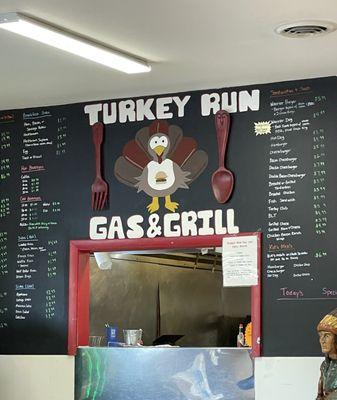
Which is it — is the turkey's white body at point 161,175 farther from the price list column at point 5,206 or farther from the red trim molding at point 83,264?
the price list column at point 5,206

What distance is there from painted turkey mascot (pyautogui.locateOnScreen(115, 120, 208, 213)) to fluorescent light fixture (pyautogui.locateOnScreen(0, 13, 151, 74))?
2.39ft

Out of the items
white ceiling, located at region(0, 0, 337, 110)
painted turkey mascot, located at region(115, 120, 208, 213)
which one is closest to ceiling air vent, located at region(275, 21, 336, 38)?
white ceiling, located at region(0, 0, 337, 110)

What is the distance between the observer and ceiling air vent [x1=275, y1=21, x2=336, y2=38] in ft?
15.3

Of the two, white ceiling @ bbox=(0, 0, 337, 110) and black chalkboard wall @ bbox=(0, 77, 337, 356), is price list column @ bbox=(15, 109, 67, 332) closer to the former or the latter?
black chalkboard wall @ bbox=(0, 77, 337, 356)

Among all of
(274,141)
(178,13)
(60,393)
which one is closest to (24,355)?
(60,393)

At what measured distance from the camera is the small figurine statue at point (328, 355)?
509 centimetres

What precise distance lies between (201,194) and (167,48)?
124 cm

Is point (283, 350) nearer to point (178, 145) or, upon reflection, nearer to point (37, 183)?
point (178, 145)

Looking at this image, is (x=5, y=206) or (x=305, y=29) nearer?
(x=305, y=29)

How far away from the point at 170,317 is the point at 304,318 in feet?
9.93

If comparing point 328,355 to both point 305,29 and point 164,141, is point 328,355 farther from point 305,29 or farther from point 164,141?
point 164,141

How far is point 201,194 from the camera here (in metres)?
6.07

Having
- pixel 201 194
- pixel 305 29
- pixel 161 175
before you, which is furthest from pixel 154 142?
pixel 305 29

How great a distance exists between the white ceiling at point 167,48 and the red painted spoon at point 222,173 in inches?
9.1
